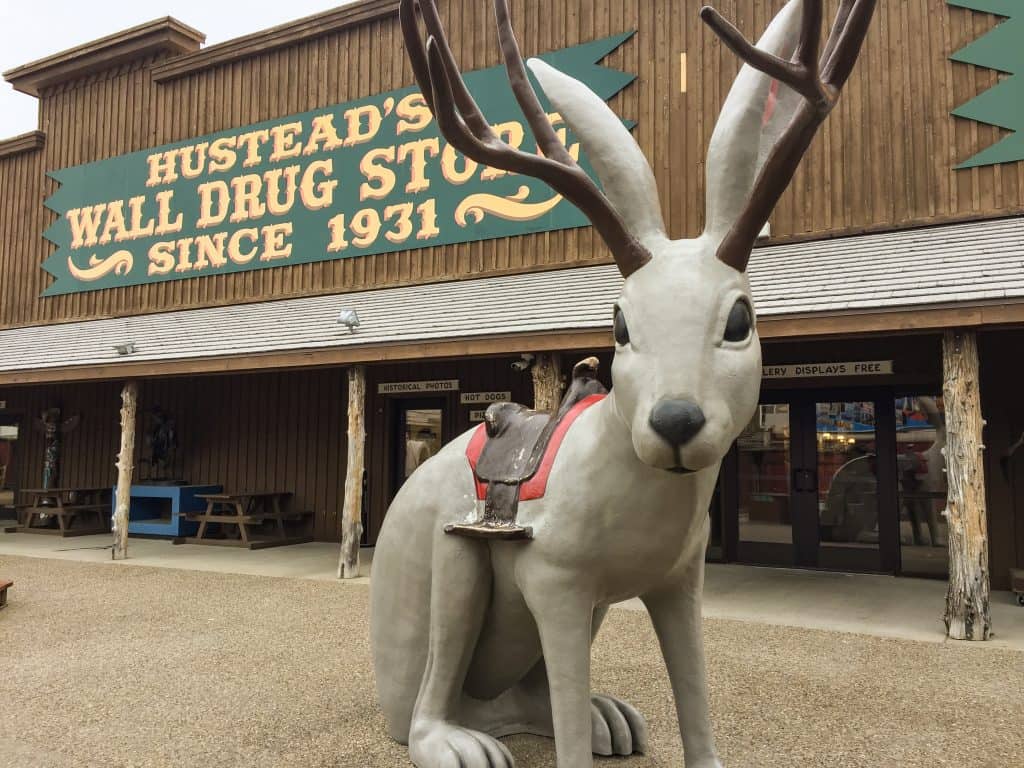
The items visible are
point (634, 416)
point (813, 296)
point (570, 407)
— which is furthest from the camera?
point (813, 296)

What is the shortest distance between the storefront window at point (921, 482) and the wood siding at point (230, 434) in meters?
7.37

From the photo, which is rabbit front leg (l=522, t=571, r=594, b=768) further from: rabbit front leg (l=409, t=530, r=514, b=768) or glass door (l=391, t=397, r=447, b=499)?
glass door (l=391, t=397, r=447, b=499)

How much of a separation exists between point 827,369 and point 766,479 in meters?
1.48

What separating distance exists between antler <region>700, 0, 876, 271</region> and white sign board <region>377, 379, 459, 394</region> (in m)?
8.56

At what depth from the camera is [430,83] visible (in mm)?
1994

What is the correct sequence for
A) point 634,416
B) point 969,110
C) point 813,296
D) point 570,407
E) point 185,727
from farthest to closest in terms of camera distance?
point 969,110 < point 813,296 < point 185,727 < point 570,407 < point 634,416

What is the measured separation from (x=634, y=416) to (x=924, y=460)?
7.66 m

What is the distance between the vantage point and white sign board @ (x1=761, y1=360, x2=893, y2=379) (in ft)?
26.4

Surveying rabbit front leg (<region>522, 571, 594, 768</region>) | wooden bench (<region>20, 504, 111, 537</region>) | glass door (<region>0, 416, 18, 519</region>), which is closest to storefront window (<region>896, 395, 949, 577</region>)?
rabbit front leg (<region>522, 571, 594, 768</region>)

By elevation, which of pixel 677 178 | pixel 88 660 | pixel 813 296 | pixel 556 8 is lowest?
pixel 88 660

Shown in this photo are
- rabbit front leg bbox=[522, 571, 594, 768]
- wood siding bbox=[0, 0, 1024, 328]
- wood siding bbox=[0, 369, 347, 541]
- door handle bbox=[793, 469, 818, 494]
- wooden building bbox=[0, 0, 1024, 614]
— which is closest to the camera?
rabbit front leg bbox=[522, 571, 594, 768]

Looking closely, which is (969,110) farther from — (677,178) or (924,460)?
(924,460)

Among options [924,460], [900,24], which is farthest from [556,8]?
[924,460]

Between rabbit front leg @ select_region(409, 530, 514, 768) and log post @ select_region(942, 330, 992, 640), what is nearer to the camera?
rabbit front leg @ select_region(409, 530, 514, 768)
